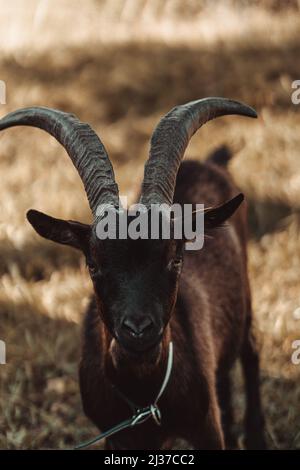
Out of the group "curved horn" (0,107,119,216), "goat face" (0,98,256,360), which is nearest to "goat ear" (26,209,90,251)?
"goat face" (0,98,256,360)

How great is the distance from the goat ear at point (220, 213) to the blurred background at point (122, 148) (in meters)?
2.18

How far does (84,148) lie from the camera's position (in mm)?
3932

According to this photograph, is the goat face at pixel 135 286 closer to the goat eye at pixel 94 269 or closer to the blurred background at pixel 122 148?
the goat eye at pixel 94 269

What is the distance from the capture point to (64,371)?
625 cm

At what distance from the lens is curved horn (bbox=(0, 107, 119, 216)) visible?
12.5 ft

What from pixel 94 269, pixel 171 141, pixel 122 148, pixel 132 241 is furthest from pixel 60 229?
pixel 122 148

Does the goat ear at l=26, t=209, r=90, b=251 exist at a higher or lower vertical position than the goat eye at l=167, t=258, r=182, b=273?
higher

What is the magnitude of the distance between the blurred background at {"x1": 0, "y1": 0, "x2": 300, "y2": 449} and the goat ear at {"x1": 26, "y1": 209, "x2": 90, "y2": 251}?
6.97 feet

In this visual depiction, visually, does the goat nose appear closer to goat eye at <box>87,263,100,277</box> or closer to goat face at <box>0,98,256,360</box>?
goat face at <box>0,98,256,360</box>

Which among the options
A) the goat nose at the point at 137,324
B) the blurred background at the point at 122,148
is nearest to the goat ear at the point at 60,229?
the goat nose at the point at 137,324

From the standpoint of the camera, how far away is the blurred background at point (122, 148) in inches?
238
